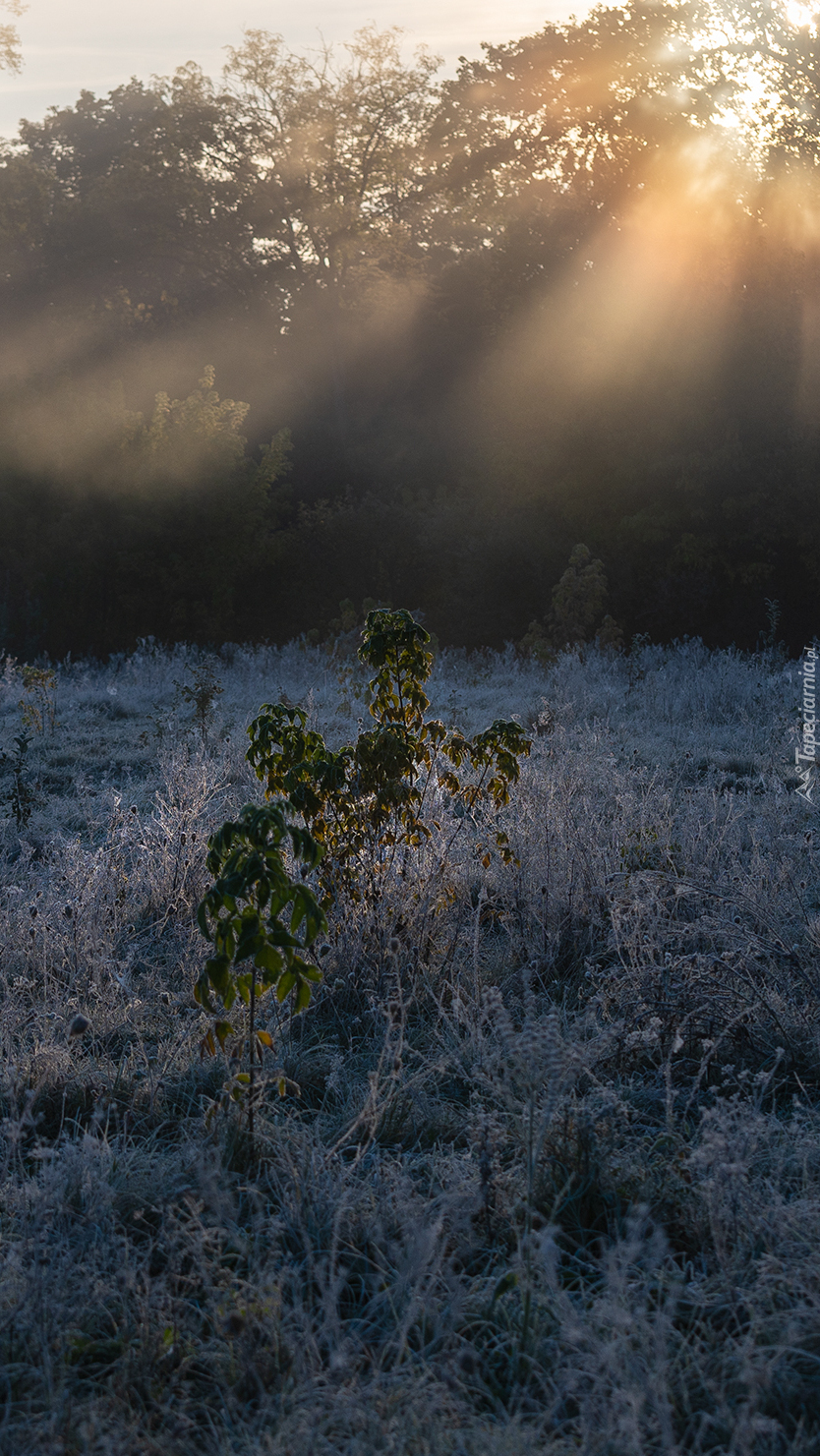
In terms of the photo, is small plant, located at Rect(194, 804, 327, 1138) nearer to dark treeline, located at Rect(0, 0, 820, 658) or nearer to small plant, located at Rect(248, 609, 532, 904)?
small plant, located at Rect(248, 609, 532, 904)

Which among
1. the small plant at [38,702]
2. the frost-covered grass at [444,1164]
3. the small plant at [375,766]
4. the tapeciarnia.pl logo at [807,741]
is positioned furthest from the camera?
the small plant at [38,702]

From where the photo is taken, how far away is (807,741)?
6359 mm

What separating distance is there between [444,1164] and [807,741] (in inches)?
188

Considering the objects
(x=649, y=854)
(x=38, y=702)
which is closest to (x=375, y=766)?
(x=649, y=854)

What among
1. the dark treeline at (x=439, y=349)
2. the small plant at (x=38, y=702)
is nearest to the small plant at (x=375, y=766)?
the small plant at (x=38, y=702)

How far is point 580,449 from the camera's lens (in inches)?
700

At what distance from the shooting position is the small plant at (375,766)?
3.23 meters

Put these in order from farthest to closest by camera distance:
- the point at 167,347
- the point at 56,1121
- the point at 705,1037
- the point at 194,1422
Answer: the point at 167,347
the point at 705,1037
the point at 56,1121
the point at 194,1422

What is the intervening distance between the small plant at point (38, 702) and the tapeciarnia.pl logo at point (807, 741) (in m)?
5.68

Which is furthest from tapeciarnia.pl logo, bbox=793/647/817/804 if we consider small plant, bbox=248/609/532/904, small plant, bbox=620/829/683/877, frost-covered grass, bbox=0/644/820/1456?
small plant, bbox=248/609/532/904

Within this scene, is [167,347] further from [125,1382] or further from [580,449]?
[125,1382]

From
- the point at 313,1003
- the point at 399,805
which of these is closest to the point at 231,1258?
the point at 313,1003

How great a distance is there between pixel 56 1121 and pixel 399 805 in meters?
1.44

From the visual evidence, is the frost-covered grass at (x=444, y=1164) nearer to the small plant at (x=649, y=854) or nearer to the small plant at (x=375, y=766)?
the small plant at (x=649, y=854)
